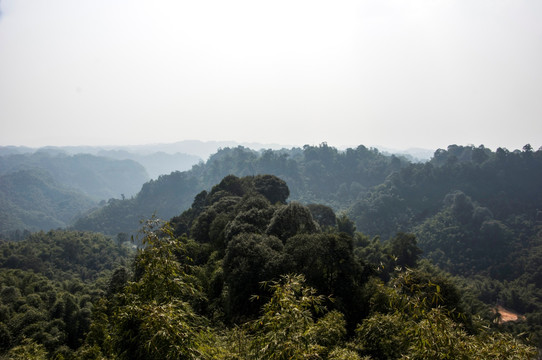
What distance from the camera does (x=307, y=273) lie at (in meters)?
13.2

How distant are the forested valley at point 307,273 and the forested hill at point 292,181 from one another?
71 cm

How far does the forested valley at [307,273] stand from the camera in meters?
4.10

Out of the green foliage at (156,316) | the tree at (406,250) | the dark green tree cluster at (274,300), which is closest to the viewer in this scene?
the green foliage at (156,316)

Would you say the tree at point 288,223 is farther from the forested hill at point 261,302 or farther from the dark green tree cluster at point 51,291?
the dark green tree cluster at point 51,291

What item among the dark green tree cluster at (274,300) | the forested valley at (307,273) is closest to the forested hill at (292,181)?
the forested valley at (307,273)

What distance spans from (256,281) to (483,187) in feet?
211

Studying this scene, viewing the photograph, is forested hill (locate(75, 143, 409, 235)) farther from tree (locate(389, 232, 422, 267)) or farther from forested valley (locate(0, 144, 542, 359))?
tree (locate(389, 232, 422, 267))


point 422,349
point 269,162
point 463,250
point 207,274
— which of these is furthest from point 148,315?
point 269,162

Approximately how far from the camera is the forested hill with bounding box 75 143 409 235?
279ft

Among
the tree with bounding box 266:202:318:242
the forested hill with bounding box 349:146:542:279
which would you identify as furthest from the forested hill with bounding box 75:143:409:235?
the tree with bounding box 266:202:318:242

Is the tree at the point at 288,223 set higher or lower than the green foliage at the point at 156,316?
lower

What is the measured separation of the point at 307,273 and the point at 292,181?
75978 millimetres

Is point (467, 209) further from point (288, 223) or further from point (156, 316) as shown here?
point (156, 316)

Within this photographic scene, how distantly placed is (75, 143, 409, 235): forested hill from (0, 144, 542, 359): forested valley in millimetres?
712
